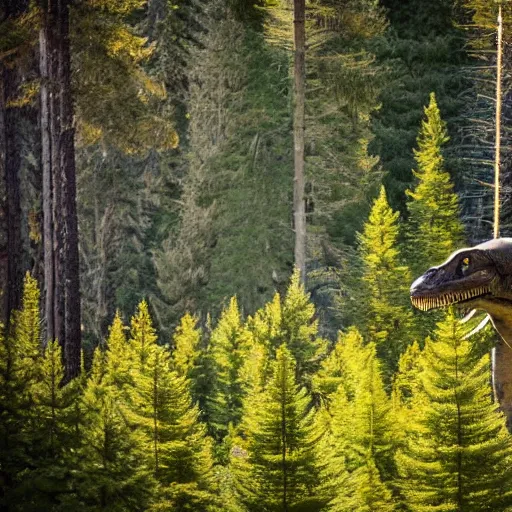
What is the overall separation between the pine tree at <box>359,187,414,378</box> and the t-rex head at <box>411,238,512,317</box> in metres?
13.4

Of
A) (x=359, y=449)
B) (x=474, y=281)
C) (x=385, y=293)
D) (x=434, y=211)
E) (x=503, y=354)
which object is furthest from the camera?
(x=434, y=211)

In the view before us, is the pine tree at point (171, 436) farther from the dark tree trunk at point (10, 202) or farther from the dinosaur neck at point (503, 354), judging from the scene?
the dark tree trunk at point (10, 202)

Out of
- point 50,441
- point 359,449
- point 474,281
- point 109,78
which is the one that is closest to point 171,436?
point 50,441

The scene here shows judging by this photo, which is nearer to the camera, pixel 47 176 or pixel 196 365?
pixel 47 176

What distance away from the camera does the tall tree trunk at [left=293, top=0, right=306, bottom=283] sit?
23125mm

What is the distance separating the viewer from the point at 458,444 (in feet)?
30.4

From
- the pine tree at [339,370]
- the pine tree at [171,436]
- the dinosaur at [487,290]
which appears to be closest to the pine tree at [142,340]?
the pine tree at [339,370]

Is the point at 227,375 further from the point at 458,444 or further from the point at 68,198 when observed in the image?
the point at 458,444

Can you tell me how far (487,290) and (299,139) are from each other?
16722mm

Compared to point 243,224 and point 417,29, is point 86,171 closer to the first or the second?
point 243,224

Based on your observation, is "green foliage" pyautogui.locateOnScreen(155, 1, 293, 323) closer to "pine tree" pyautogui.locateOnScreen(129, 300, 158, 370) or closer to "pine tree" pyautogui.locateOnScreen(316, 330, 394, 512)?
"pine tree" pyautogui.locateOnScreen(129, 300, 158, 370)

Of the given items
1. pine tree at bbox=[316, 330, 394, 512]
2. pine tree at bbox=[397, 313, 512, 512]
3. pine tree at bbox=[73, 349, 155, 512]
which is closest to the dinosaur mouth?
→ pine tree at bbox=[397, 313, 512, 512]

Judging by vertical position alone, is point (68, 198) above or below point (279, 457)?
above

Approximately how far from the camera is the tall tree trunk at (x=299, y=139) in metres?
23.1
